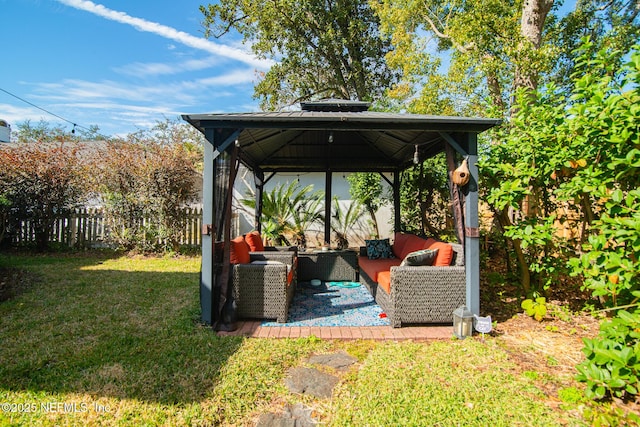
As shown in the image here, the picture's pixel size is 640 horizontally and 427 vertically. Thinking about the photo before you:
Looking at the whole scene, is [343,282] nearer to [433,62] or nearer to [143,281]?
[143,281]

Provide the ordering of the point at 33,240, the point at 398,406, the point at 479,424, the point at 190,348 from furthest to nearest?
the point at 33,240
the point at 190,348
the point at 398,406
the point at 479,424

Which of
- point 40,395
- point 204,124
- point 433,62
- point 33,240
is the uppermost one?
point 433,62

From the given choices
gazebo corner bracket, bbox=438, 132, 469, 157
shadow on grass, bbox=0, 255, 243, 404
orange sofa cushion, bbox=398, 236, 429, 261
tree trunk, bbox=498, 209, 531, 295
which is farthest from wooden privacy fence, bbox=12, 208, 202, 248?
tree trunk, bbox=498, 209, 531, 295

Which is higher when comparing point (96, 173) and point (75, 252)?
point (96, 173)

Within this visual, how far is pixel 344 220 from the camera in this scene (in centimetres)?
1108

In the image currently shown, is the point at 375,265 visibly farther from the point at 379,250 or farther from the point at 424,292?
the point at 424,292

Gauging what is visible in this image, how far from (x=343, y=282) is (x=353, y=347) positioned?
3.05 metres

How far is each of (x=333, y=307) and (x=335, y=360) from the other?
171cm

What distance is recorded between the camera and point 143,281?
6.01m

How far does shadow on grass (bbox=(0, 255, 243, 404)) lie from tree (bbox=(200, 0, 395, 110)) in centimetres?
965

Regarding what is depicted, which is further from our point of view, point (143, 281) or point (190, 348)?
point (143, 281)

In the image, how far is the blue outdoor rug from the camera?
4.17 meters

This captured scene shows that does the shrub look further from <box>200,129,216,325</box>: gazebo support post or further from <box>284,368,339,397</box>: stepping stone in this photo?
<box>284,368,339,397</box>: stepping stone

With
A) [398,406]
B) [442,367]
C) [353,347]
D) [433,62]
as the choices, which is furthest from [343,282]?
[433,62]
